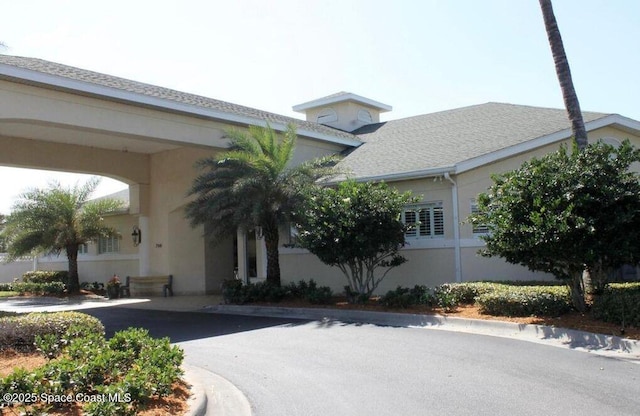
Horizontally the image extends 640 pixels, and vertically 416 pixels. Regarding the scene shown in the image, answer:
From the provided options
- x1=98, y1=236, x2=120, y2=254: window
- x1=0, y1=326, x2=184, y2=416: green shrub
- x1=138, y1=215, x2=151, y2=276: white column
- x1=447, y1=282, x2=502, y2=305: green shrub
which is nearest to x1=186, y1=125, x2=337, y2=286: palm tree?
x1=447, y1=282, x2=502, y2=305: green shrub

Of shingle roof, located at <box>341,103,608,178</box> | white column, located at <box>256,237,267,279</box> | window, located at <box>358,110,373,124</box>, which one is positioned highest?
window, located at <box>358,110,373,124</box>

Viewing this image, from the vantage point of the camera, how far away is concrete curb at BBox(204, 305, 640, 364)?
950cm

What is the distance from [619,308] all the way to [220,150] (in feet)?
40.7

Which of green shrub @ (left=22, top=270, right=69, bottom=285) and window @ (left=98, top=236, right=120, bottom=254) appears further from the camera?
green shrub @ (left=22, top=270, right=69, bottom=285)

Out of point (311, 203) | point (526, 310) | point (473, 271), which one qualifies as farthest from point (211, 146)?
point (526, 310)

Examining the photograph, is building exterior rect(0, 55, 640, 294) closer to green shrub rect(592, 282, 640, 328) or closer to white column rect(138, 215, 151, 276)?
white column rect(138, 215, 151, 276)

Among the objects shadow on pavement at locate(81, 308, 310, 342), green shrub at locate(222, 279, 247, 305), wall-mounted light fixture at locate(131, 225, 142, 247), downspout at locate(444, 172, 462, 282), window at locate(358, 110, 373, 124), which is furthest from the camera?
window at locate(358, 110, 373, 124)

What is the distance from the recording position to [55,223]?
2438 centimetres

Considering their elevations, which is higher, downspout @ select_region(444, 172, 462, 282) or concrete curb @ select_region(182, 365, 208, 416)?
downspout @ select_region(444, 172, 462, 282)

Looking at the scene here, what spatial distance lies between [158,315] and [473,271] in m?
8.57

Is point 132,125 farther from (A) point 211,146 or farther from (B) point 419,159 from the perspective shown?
(B) point 419,159

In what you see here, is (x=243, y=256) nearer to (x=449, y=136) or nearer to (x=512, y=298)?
(x=449, y=136)

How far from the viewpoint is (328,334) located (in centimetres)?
1163

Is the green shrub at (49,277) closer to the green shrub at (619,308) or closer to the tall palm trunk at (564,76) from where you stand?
the tall palm trunk at (564,76)
